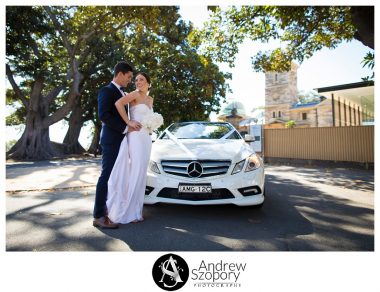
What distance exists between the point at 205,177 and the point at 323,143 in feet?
36.7

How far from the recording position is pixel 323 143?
1288 cm

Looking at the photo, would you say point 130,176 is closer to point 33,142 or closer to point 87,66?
point 33,142

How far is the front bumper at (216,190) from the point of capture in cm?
343

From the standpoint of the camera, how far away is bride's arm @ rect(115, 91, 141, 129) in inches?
130

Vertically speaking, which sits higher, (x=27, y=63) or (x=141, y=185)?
(x=27, y=63)

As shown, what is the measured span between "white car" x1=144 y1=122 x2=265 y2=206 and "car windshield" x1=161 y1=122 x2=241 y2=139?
776 mm

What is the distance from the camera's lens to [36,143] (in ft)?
60.4

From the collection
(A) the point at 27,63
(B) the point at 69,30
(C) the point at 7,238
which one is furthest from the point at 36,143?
(C) the point at 7,238

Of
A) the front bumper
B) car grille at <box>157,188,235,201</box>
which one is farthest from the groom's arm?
car grille at <box>157,188,235,201</box>

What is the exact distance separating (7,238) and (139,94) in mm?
2164

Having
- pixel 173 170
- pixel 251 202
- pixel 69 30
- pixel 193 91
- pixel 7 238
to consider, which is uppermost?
pixel 69 30

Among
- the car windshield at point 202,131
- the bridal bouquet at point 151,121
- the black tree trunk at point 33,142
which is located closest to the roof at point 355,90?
the car windshield at point 202,131
